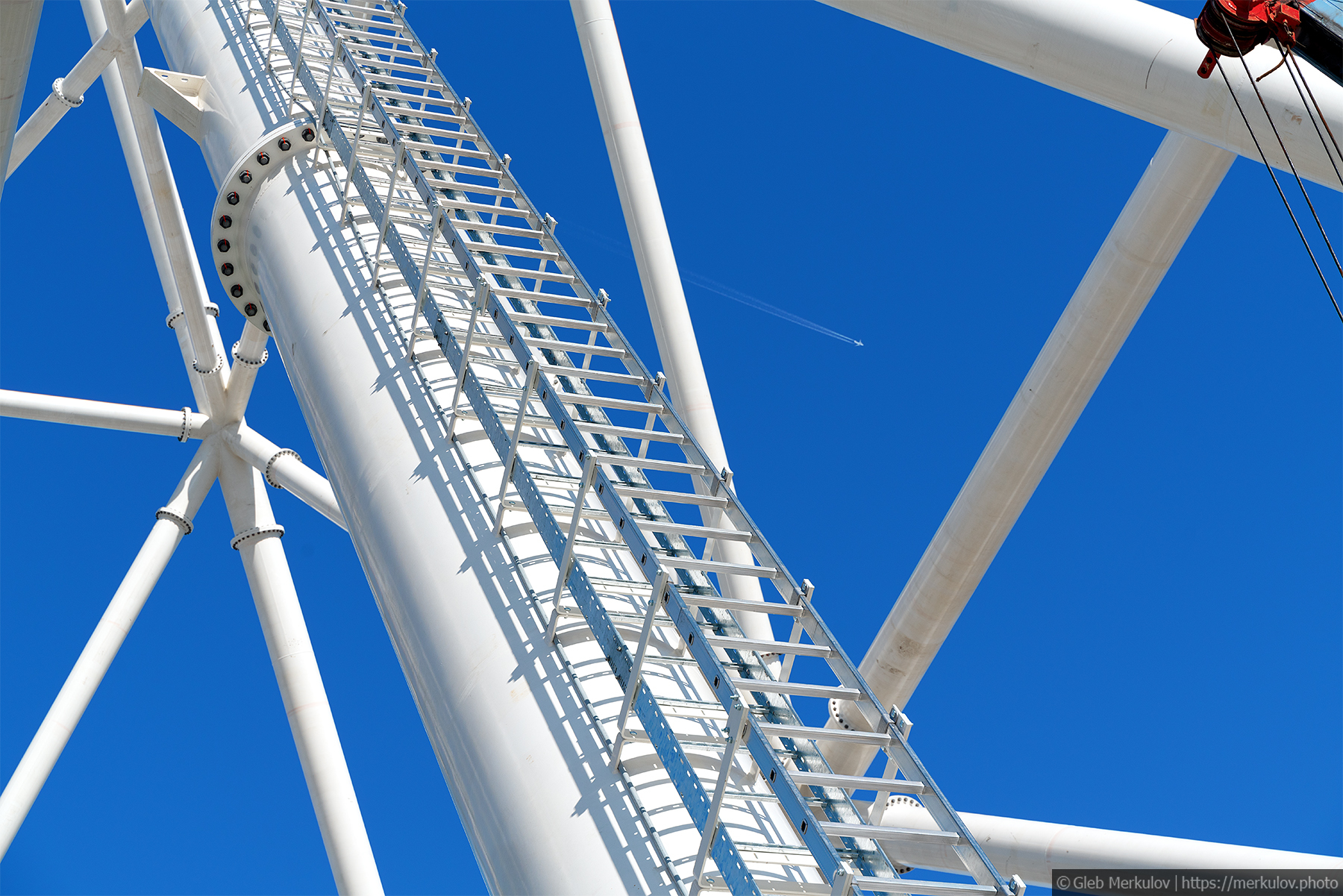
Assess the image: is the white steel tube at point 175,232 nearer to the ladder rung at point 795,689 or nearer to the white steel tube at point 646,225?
the white steel tube at point 646,225

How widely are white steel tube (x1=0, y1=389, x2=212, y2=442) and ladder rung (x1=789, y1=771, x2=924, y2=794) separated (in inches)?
610

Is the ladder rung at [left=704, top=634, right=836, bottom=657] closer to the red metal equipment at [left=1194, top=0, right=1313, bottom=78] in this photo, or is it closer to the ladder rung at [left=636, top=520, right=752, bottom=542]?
the ladder rung at [left=636, top=520, right=752, bottom=542]

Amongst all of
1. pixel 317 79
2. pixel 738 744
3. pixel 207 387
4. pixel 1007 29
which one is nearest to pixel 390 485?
pixel 738 744

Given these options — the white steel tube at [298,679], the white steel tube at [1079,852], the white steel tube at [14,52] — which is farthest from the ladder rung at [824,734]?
the white steel tube at [298,679]

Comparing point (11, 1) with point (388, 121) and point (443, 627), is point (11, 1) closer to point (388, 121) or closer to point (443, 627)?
point (388, 121)

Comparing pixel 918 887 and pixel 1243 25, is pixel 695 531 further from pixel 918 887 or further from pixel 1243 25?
pixel 1243 25

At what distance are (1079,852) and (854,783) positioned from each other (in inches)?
298

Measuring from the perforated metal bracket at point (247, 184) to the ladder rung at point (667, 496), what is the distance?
21.9 feet

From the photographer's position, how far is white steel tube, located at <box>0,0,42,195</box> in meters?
13.5

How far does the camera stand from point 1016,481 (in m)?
16.2

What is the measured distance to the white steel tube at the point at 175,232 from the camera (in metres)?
19.8

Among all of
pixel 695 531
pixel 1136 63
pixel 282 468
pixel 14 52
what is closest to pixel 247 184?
pixel 14 52

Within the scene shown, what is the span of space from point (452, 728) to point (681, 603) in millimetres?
2192

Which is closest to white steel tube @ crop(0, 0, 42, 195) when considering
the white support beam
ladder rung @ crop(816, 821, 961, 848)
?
the white support beam
